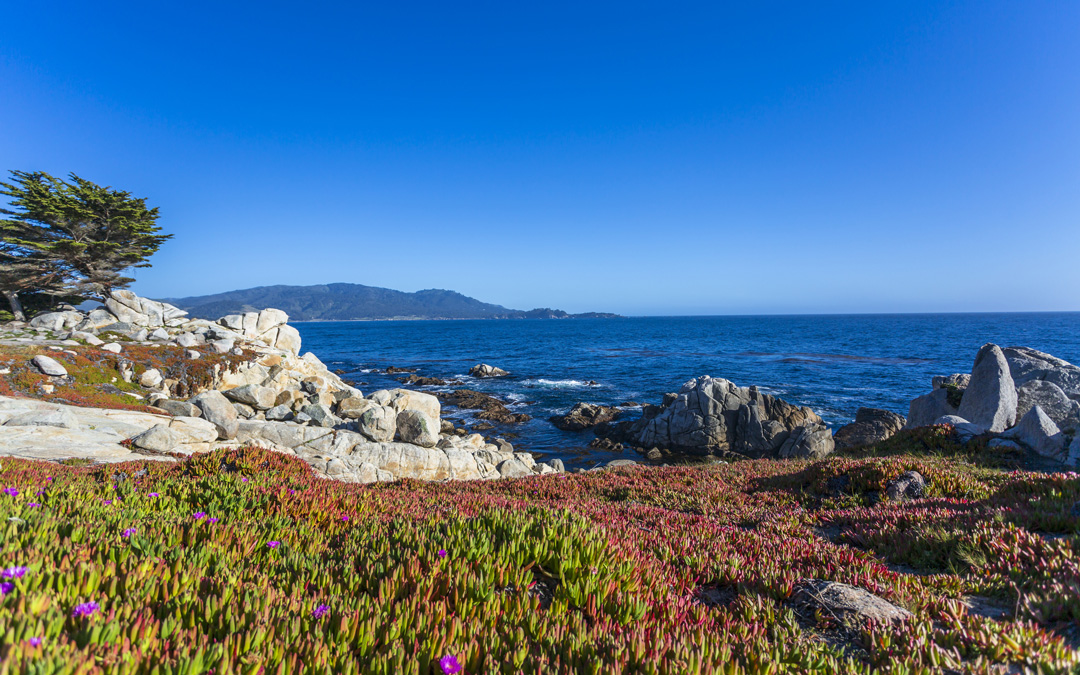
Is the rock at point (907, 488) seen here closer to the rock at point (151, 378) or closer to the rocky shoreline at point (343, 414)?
the rocky shoreline at point (343, 414)

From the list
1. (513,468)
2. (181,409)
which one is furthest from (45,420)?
(513,468)

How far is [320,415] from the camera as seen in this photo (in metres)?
26.0

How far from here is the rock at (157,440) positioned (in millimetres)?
16031

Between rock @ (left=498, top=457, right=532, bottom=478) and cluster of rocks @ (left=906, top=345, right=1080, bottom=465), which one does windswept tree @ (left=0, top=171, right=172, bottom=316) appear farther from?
cluster of rocks @ (left=906, top=345, right=1080, bottom=465)

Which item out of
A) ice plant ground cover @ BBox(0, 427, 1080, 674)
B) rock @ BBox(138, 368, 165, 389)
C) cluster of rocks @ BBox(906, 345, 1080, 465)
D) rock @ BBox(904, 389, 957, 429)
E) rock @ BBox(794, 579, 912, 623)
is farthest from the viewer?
rock @ BBox(138, 368, 165, 389)

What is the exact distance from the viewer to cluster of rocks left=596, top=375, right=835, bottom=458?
102 feet

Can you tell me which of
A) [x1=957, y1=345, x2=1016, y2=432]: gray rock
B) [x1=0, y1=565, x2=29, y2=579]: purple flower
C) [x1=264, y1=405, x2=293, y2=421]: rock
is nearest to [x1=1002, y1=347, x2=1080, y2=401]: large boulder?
[x1=957, y1=345, x2=1016, y2=432]: gray rock

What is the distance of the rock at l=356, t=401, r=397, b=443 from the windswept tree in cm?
3040

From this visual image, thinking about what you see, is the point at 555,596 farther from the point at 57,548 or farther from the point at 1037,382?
the point at 1037,382

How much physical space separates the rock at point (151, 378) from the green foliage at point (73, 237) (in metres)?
15.0

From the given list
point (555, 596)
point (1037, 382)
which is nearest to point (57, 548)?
point (555, 596)

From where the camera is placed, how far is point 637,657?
9.31 ft

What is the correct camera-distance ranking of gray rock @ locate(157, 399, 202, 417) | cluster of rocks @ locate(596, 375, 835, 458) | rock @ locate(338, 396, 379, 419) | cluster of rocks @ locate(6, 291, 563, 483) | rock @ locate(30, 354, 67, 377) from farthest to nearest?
cluster of rocks @ locate(596, 375, 835, 458)
rock @ locate(338, 396, 379, 419)
rock @ locate(30, 354, 67, 377)
gray rock @ locate(157, 399, 202, 417)
cluster of rocks @ locate(6, 291, 563, 483)

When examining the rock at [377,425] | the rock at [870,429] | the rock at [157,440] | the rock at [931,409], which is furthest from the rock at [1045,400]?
the rock at [157,440]
